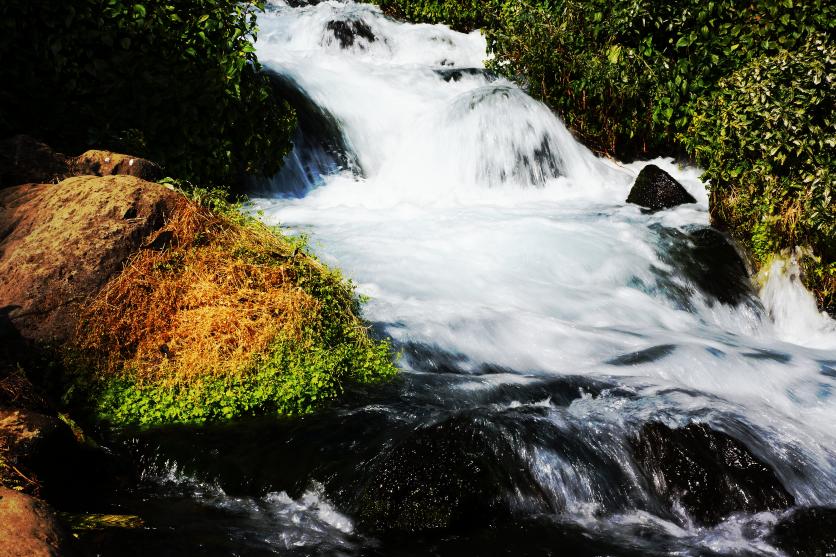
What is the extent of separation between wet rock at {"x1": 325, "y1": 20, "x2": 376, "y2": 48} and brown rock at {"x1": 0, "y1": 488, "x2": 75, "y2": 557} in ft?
56.2

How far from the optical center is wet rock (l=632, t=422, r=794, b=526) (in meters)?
4.38

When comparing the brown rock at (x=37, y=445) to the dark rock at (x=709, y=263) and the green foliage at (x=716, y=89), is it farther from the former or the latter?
the green foliage at (x=716, y=89)

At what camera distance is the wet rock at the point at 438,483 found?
4000 millimetres

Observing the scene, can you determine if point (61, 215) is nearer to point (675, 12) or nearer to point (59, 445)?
point (59, 445)

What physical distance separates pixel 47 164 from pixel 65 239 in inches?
56.4

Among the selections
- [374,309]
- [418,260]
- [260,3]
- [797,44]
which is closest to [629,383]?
[374,309]

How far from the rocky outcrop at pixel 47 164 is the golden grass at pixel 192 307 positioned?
112cm

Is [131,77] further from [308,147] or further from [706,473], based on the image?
[706,473]

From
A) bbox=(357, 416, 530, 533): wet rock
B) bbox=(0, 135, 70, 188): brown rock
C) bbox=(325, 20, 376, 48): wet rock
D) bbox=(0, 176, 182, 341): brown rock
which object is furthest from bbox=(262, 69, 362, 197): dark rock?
bbox=(357, 416, 530, 533): wet rock

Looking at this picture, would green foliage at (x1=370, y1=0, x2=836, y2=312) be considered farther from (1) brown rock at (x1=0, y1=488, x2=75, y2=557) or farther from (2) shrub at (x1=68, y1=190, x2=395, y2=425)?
(1) brown rock at (x1=0, y1=488, x2=75, y2=557)

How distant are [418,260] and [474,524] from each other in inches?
191

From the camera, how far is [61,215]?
5.69m

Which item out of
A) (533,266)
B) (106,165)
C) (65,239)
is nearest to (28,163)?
(106,165)

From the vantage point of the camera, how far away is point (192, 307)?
5.60 meters
